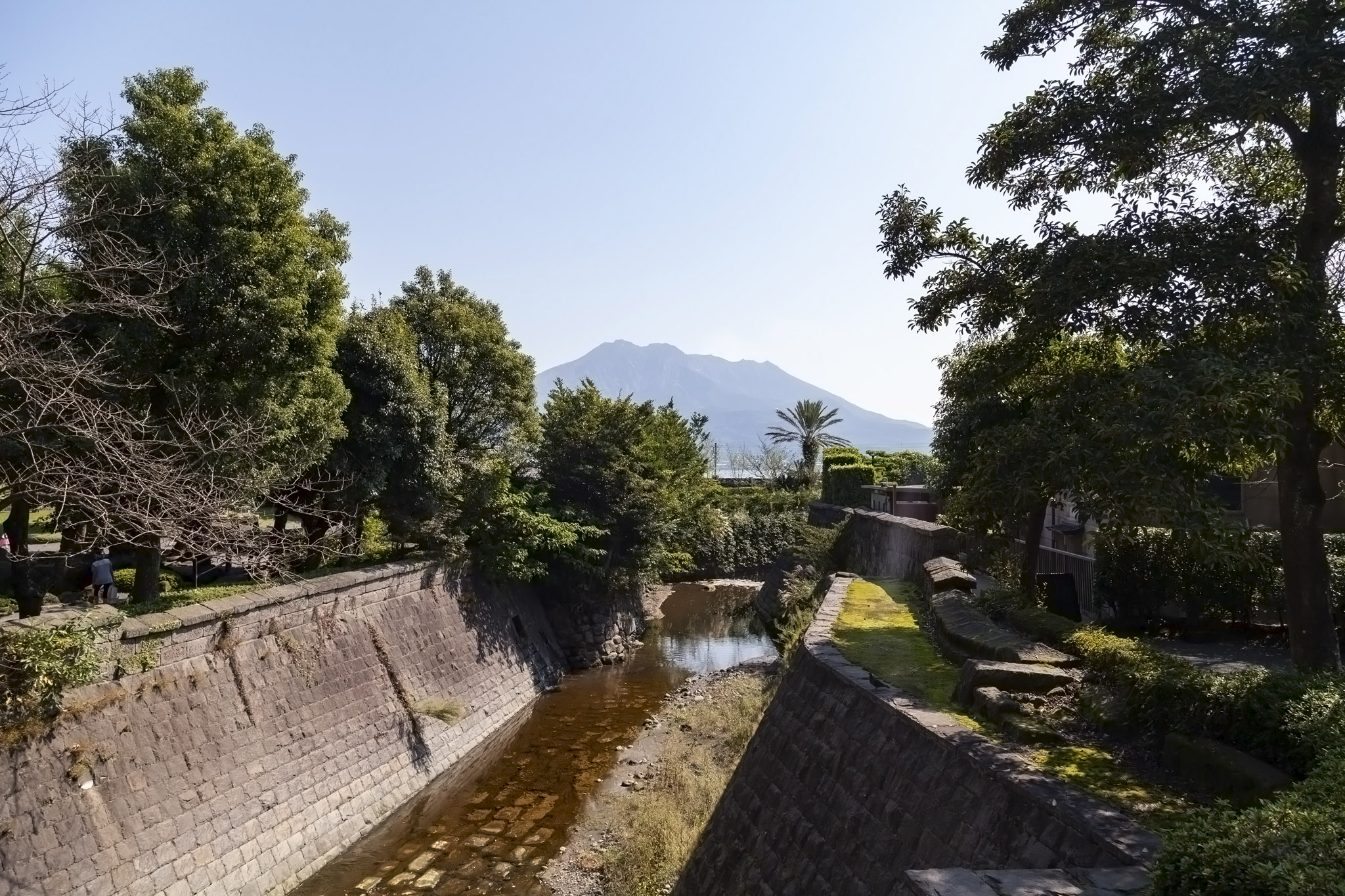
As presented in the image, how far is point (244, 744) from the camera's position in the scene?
12.8 m

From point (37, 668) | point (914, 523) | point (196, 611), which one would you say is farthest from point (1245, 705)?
point (914, 523)

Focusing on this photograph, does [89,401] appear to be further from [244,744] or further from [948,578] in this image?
[948,578]

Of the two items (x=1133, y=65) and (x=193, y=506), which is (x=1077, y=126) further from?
(x=193, y=506)

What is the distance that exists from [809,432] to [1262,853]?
59.5 m

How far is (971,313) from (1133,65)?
10.9 feet

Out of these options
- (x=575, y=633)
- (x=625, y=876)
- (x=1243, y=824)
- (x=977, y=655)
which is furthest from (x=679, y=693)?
(x=1243, y=824)

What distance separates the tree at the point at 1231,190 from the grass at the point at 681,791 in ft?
28.2

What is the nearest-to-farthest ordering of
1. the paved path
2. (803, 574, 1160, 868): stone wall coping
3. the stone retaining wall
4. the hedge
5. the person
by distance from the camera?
(803, 574, 1160, 868): stone wall coping
the paved path
the hedge
the person
the stone retaining wall

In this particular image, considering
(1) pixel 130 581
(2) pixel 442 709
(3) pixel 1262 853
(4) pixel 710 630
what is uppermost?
(3) pixel 1262 853

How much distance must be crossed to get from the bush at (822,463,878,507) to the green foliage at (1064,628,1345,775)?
34301 millimetres

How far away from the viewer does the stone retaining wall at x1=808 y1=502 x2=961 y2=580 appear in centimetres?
2009

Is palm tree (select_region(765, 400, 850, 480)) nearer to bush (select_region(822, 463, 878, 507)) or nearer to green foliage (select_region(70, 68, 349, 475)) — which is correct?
bush (select_region(822, 463, 878, 507))

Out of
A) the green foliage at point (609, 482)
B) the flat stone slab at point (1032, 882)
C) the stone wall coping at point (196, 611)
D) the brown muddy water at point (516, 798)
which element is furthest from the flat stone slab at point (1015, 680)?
the green foliage at point (609, 482)

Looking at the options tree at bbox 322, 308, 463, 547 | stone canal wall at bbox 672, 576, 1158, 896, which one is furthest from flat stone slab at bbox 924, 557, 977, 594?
tree at bbox 322, 308, 463, 547
